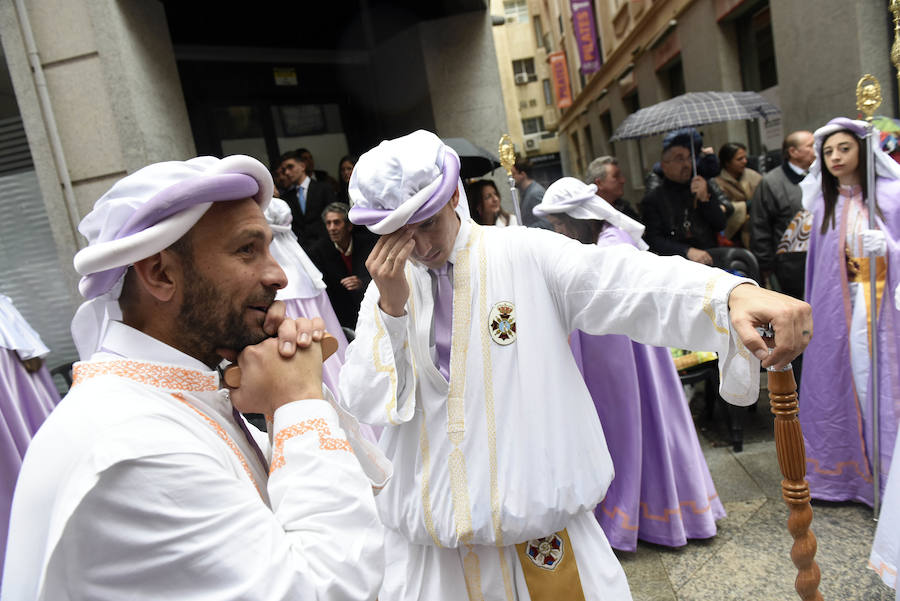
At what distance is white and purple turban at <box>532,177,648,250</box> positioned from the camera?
3.64 metres

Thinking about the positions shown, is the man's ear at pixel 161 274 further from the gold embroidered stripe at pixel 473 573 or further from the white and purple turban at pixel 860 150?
the white and purple turban at pixel 860 150

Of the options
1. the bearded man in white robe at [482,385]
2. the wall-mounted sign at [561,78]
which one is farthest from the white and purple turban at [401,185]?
the wall-mounted sign at [561,78]

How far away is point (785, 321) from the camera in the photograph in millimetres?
1363

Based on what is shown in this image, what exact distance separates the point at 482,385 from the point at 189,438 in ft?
3.58

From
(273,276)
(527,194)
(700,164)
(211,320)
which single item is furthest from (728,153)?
(211,320)

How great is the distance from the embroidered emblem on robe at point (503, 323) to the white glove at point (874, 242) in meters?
2.56

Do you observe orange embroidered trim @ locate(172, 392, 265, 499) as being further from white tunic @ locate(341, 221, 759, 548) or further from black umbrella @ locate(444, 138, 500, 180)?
black umbrella @ locate(444, 138, 500, 180)

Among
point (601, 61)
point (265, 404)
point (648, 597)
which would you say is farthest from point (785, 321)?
point (601, 61)

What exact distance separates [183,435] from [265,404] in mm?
155

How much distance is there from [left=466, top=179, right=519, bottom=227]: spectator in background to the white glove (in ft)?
10.1

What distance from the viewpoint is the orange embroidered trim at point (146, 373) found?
112cm

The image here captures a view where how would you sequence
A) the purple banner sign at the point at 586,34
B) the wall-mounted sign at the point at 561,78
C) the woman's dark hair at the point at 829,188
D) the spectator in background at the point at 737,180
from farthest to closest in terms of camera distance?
the wall-mounted sign at the point at 561,78, the purple banner sign at the point at 586,34, the spectator in background at the point at 737,180, the woman's dark hair at the point at 829,188

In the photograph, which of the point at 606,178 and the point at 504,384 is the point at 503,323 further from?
the point at 606,178

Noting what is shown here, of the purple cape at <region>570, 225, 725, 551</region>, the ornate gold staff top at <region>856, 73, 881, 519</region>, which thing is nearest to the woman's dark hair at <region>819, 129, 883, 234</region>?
the ornate gold staff top at <region>856, 73, 881, 519</region>
